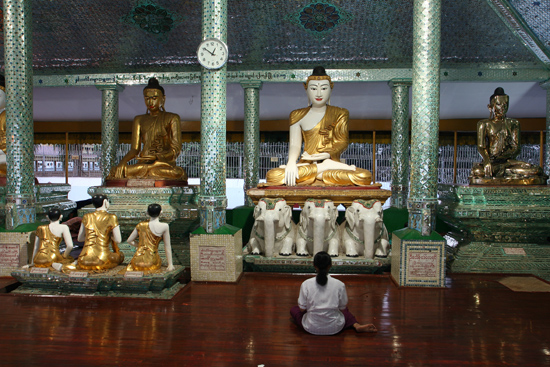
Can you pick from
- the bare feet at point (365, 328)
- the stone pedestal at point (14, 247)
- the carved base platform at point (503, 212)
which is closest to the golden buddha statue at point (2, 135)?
the stone pedestal at point (14, 247)

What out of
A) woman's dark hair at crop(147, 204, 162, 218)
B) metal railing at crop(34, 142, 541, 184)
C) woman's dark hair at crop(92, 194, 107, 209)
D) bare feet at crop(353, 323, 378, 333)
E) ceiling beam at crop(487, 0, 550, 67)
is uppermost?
ceiling beam at crop(487, 0, 550, 67)

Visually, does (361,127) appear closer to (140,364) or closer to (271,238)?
(271,238)

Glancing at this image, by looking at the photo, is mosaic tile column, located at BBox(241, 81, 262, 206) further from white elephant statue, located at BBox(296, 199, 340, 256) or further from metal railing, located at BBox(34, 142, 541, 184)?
white elephant statue, located at BBox(296, 199, 340, 256)

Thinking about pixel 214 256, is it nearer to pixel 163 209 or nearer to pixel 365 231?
pixel 163 209

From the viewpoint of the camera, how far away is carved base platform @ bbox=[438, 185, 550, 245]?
15.0 feet

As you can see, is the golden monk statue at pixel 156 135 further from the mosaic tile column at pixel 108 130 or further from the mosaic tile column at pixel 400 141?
the mosaic tile column at pixel 400 141

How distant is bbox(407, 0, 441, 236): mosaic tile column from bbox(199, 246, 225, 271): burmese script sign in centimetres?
197

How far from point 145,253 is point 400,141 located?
4.88 m

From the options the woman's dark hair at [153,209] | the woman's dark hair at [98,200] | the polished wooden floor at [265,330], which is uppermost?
the woman's dark hair at [98,200]

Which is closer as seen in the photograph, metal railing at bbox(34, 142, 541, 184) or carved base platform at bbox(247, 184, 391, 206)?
carved base platform at bbox(247, 184, 391, 206)

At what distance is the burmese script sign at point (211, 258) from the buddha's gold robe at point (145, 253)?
0.46 meters

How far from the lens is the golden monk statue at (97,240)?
3.70m

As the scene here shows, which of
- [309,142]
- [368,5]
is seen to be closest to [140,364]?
[309,142]

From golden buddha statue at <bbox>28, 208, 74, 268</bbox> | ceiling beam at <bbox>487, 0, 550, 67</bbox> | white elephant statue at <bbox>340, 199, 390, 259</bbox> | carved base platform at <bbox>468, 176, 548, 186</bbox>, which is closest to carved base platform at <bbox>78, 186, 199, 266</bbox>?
golden buddha statue at <bbox>28, 208, 74, 268</bbox>
